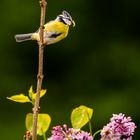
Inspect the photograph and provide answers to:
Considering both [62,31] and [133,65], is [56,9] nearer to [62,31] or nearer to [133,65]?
[133,65]

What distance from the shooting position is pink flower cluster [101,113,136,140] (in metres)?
1.46

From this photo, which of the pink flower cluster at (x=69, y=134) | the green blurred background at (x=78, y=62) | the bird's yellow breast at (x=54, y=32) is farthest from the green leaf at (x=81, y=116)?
the green blurred background at (x=78, y=62)

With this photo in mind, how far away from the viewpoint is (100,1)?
11.2 meters

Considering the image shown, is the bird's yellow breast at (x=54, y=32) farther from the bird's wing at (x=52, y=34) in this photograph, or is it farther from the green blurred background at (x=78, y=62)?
the green blurred background at (x=78, y=62)

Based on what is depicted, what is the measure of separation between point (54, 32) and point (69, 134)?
1.13 feet

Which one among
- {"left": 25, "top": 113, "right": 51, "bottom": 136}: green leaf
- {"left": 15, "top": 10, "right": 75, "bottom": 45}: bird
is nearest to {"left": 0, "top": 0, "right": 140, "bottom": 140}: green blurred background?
{"left": 15, "top": 10, "right": 75, "bottom": 45}: bird

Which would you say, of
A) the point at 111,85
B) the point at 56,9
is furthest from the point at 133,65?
the point at 56,9

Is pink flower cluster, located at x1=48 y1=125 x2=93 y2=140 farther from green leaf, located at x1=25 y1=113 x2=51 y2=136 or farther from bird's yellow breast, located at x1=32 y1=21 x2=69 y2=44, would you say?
bird's yellow breast, located at x1=32 y1=21 x2=69 y2=44

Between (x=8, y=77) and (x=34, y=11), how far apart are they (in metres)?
0.85

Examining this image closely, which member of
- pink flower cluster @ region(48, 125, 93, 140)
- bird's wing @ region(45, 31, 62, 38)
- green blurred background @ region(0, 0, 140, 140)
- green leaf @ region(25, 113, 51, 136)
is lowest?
pink flower cluster @ region(48, 125, 93, 140)

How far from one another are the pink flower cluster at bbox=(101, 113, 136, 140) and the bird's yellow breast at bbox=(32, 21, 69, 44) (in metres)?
0.19

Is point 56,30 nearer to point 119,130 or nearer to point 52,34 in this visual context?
point 52,34

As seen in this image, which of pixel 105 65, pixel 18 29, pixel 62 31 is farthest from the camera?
pixel 105 65

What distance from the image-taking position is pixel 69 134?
4.84 feet
